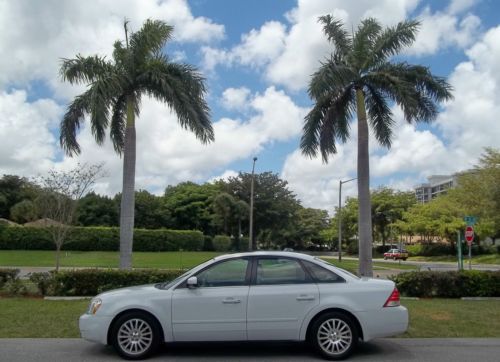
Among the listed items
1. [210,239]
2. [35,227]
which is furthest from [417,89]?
[210,239]

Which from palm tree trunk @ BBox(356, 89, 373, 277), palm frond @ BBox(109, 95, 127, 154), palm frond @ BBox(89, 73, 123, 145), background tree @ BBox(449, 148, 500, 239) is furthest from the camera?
background tree @ BBox(449, 148, 500, 239)

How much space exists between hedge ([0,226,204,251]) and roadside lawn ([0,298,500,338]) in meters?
33.2

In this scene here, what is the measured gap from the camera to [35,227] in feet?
162

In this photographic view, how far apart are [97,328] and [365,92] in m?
14.1

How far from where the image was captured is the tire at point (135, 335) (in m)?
7.45

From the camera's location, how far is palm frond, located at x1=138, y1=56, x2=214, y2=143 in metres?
17.3

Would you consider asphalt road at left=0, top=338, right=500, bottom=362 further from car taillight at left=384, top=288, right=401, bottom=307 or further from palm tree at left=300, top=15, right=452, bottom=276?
palm tree at left=300, top=15, right=452, bottom=276

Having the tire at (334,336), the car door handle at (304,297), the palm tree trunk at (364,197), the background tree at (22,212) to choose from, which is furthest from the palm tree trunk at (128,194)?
the background tree at (22,212)

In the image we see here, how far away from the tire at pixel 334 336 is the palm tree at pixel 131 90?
34.2ft

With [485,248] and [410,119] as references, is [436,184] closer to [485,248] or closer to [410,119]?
[485,248]

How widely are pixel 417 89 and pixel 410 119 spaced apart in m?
1.14

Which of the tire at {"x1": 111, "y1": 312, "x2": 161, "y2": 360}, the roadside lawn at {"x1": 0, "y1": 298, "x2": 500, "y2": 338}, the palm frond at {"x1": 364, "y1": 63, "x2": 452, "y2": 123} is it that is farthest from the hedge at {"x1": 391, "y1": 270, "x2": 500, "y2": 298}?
the tire at {"x1": 111, "y1": 312, "x2": 161, "y2": 360}

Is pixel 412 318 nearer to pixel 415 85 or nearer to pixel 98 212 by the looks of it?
pixel 415 85

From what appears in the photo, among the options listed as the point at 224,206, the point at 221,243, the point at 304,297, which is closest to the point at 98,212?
the point at 224,206
